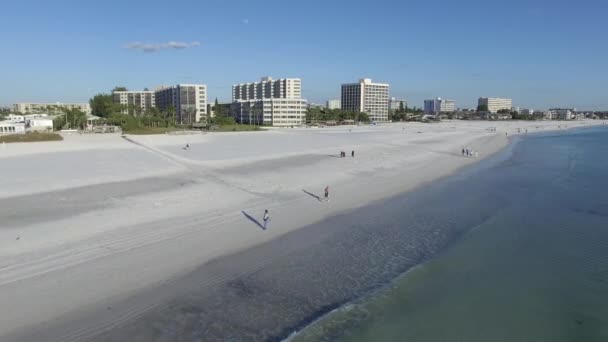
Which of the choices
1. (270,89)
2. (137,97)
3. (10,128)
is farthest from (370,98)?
(10,128)

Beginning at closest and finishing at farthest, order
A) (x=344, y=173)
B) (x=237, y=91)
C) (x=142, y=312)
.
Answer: (x=142, y=312)
(x=344, y=173)
(x=237, y=91)

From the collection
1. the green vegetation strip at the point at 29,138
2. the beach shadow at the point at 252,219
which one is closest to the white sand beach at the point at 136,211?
the beach shadow at the point at 252,219

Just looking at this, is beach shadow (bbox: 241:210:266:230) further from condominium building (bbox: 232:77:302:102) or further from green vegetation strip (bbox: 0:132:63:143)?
condominium building (bbox: 232:77:302:102)

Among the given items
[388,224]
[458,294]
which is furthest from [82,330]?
[388,224]

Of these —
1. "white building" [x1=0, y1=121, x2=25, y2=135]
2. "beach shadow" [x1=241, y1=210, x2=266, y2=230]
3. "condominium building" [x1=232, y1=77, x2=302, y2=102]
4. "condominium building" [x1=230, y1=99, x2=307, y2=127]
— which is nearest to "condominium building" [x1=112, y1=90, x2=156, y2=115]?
"condominium building" [x1=232, y1=77, x2=302, y2=102]

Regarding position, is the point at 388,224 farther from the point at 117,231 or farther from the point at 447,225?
the point at 117,231

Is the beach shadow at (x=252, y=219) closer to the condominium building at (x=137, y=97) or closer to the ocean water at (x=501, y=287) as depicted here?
the ocean water at (x=501, y=287)
